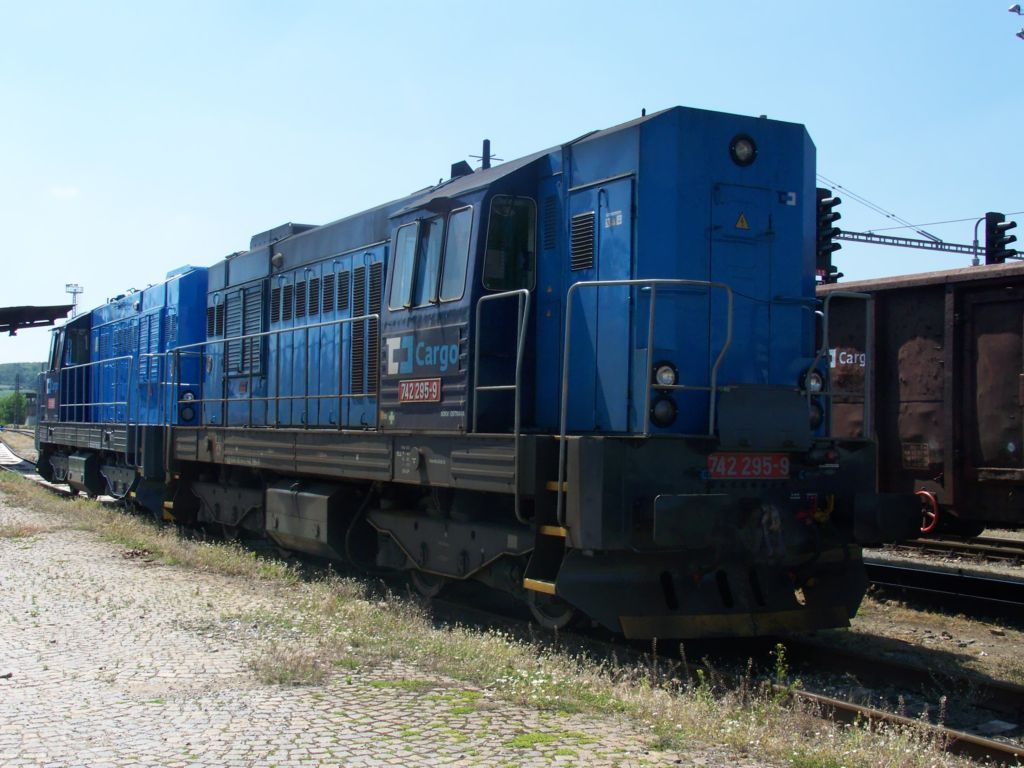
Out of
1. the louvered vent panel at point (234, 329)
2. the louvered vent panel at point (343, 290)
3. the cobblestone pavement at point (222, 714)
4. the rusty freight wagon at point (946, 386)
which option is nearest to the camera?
the cobblestone pavement at point (222, 714)

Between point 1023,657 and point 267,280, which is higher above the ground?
point 267,280

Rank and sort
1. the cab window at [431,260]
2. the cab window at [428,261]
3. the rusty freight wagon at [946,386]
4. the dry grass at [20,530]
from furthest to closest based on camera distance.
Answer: the dry grass at [20,530] < the rusty freight wagon at [946,386] < the cab window at [428,261] < the cab window at [431,260]

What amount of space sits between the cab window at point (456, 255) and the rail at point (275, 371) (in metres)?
1.12

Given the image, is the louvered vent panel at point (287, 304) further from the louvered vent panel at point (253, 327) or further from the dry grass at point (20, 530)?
the dry grass at point (20, 530)

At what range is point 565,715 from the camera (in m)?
5.08

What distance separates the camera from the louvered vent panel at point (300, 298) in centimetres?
1123

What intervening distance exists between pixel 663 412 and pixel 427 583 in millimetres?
3225

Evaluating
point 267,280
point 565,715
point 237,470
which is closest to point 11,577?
point 237,470

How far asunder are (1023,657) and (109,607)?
7.07 metres

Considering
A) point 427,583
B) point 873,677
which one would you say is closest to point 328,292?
point 427,583

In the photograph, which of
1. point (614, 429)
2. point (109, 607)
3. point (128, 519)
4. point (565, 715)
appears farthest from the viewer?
point (128, 519)

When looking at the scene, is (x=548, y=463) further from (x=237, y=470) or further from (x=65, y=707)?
(x=237, y=470)

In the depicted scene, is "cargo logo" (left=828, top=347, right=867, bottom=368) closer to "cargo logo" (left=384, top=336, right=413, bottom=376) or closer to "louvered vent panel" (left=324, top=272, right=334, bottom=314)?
"cargo logo" (left=384, top=336, right=413, bottom=376)

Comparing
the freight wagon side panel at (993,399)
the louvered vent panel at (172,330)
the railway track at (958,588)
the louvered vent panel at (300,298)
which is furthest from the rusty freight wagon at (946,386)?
the louvered vent panel at (172,330)
